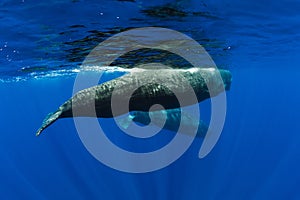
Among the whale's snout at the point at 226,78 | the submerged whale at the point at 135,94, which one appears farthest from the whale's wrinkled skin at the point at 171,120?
the whale's snout at the point at 226,78

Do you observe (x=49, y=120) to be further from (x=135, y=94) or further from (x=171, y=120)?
(x=171, y=120)

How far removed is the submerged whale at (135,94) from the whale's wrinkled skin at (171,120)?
1.05 metres

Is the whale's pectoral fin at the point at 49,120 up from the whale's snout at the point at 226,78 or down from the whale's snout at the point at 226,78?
down

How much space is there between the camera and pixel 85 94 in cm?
548

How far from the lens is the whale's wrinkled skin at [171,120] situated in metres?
7.45

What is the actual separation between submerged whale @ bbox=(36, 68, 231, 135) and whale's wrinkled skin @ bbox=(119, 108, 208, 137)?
3.44ft

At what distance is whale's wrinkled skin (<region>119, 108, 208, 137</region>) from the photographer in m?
7.45

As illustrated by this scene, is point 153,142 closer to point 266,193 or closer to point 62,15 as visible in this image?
point 266,193

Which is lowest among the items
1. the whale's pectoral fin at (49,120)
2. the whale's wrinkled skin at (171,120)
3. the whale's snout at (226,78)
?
the whale's pectoral fin at (49,120)

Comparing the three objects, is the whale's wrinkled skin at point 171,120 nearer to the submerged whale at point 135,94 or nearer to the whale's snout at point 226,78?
the submerged whale at point 135,94

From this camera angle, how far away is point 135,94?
575 centimetres

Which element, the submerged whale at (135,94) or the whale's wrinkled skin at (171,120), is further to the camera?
the whale's wrinkled skin at (171,120)

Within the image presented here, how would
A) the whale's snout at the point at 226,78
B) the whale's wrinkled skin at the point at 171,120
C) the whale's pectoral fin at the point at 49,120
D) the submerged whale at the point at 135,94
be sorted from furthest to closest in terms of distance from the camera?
the whale's snout at the point at 226,78, the whale's wrinkled skin at the point at 171,120, the submerged whale at the point at 135,94, the whale's pectoral fin at the point at 49,120

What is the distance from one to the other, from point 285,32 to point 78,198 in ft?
80.1
